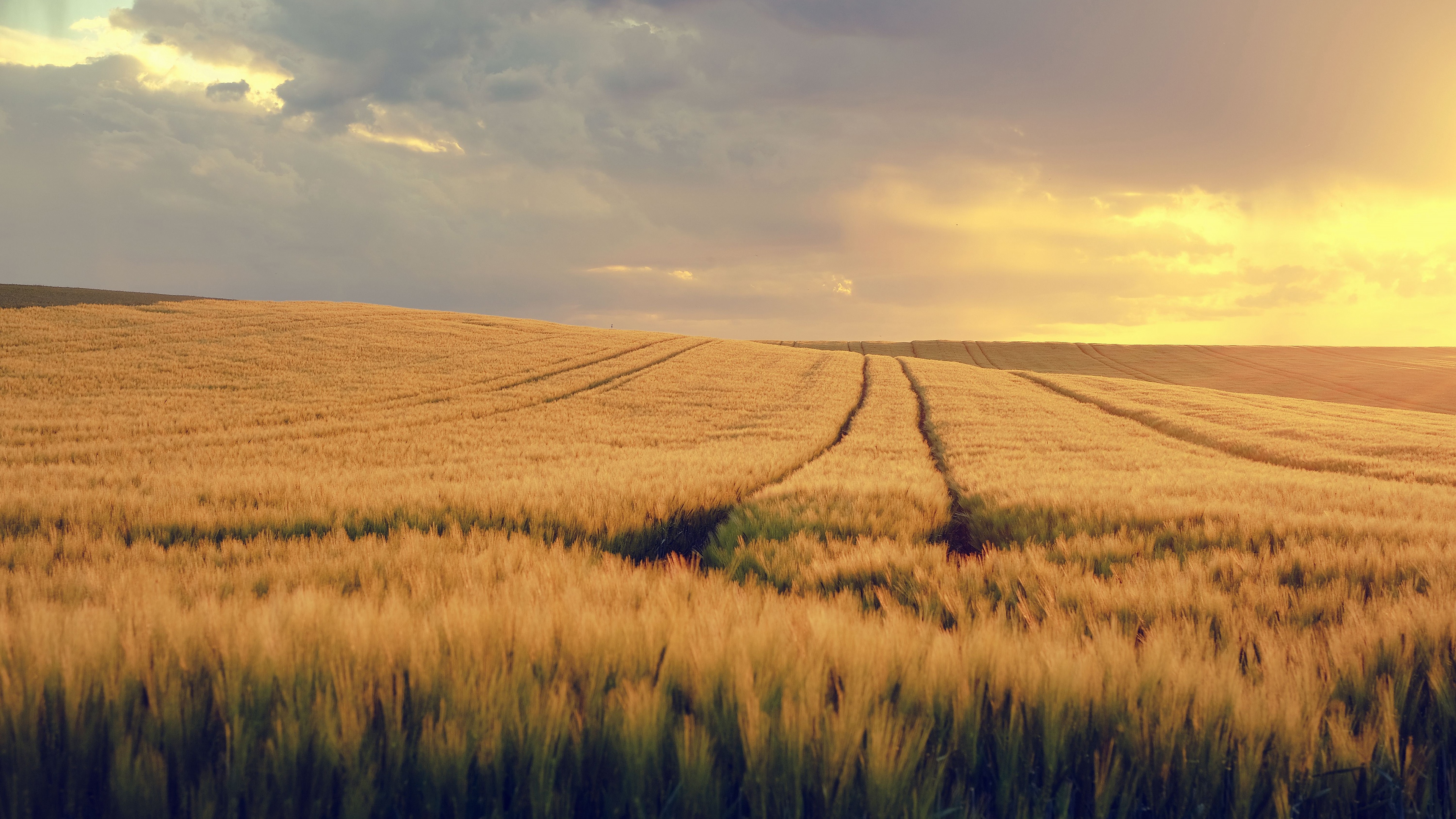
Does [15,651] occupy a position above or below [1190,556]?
above

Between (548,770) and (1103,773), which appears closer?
(548,770)

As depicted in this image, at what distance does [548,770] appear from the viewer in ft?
4.89

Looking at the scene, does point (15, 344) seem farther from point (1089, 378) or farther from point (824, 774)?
point (1089, 378)

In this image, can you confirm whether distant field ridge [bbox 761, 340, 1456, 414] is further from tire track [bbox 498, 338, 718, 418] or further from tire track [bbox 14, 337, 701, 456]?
tire track [bbox 14, 337, 701, 456]

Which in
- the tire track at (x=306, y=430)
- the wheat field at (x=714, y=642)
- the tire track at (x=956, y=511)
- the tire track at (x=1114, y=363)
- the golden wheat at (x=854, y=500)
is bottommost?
the tire track at (x=306, y=430)

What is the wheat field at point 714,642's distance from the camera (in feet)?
5.03

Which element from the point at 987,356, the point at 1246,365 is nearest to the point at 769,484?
the point at 987,356

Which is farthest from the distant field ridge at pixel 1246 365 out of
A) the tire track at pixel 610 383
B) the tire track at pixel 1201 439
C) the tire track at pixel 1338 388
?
the tire track at pixel 610 383

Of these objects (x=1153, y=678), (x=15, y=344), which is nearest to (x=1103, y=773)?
(x=1153, y=678)

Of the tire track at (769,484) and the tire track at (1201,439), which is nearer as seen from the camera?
the tire track at (769,484)

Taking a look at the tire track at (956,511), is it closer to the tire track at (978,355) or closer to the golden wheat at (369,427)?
the golden wheat at (369,427)

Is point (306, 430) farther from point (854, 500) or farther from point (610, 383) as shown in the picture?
point (854, 500)

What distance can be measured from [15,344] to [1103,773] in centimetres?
3583

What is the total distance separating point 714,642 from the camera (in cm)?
208
